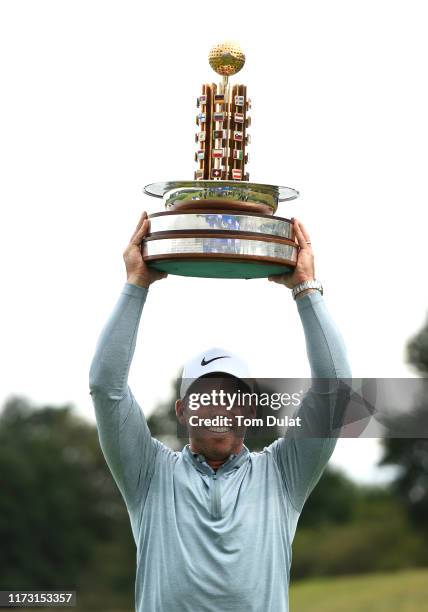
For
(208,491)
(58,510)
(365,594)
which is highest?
(58,510)

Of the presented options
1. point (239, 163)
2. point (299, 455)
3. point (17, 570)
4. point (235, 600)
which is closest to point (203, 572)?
point (235, 600)

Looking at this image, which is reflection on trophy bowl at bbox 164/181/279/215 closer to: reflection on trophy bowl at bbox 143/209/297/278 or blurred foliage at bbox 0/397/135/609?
reflection on trophy bowl at bbox 143/209/297/278

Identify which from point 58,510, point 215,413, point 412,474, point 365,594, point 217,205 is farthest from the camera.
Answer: point 58,510

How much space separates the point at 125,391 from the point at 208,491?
46cm

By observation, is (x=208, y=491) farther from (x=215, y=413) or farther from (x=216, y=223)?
(x=216, y=223)

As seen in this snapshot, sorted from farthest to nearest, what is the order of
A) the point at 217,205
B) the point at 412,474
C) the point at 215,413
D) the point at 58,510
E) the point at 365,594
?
the point at 58,510 → the point at 412,474 → the point at 365,594 → the point at 217,205 → the point at 215,413

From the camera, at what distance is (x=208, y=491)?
5180 mm

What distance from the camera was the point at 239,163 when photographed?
5.39 meters

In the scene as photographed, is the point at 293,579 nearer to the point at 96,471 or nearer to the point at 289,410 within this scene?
the point at 96,471

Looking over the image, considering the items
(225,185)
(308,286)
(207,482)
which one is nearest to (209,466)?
(207,482)

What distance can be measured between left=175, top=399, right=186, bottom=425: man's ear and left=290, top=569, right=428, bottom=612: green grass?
24.8m

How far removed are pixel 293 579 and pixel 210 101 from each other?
34.8 meters

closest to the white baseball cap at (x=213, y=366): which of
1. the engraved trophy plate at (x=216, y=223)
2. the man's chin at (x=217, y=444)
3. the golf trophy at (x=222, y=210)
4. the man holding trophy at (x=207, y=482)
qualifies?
the man holding trophy at (x=207, y=482)

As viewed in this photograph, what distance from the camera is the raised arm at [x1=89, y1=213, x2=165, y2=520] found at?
16.7ft
